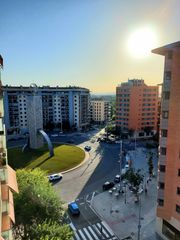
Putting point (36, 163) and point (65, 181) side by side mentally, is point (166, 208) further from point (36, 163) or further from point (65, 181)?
point (36, 163)

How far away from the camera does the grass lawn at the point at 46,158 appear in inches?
2052

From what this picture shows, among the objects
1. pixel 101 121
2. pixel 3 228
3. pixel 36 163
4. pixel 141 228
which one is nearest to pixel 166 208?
pixel 141 228

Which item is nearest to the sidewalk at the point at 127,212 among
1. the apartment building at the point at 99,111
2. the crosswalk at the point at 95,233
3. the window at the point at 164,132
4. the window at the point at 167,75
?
the crosswalk at the point at 95,233

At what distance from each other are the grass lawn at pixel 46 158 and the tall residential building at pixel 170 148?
1155 inches

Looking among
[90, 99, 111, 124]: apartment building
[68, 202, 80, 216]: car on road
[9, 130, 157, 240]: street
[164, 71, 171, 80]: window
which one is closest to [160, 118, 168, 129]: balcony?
[164, 71, 171, 80]: window

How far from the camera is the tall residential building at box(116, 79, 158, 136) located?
8688 centimetres

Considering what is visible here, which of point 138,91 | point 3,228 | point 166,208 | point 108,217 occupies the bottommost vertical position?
point 108,217

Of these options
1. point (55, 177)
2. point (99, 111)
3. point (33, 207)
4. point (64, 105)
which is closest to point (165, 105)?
point (33, 207)

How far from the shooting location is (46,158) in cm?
5841

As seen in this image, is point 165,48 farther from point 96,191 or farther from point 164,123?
point 96,191

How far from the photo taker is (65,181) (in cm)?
4462

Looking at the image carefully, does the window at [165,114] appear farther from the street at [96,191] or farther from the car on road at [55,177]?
the car on road at [55,177]

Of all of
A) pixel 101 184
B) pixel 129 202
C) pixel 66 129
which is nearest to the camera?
pixel 129 202

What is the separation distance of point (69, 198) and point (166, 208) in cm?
1828
